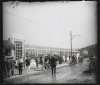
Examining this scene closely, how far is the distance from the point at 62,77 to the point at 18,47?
4.85 feet

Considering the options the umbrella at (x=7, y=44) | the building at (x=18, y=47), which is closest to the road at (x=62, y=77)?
the building at (x=18, y=47)

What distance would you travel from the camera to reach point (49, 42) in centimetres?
561

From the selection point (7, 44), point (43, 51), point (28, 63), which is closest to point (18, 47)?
point (7, 44)

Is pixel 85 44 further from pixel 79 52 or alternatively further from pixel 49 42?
pixel 49 42

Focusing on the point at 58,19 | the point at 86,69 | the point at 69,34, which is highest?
the point at 58,19

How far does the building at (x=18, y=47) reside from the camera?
5.64 meters

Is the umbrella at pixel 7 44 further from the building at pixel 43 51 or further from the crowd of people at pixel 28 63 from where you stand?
the building at pixel 43 51

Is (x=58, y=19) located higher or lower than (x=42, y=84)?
higher

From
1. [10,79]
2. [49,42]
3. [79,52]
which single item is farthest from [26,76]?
[79,52]

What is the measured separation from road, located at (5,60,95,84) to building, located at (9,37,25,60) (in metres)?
0.62

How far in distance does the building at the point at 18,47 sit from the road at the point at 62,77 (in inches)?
24.3

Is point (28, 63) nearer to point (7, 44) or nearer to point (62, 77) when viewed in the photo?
point (7, 44)

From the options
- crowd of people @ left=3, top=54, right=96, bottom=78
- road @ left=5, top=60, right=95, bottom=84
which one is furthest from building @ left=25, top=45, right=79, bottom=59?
road @ left=5, top=60, right=95, bottom=84

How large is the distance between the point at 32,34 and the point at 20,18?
1.82 feet
